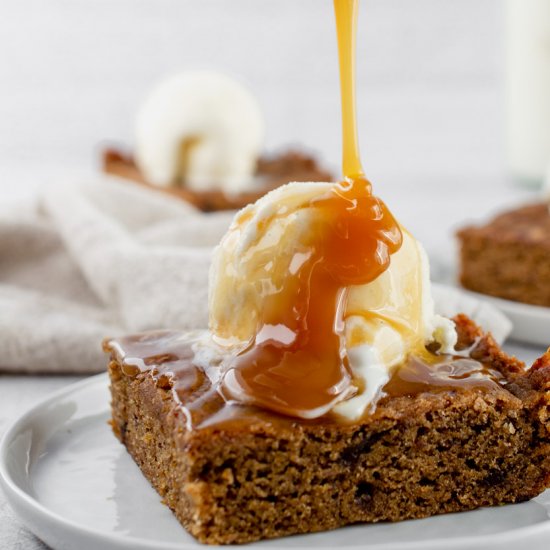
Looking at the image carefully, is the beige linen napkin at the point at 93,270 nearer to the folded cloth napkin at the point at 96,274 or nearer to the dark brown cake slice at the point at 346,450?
the folded cloth napkin at the point at 96,274

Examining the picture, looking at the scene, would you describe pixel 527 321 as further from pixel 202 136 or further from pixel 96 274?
pixel 202 136

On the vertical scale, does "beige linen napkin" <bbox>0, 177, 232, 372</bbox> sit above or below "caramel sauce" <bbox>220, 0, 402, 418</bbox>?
below

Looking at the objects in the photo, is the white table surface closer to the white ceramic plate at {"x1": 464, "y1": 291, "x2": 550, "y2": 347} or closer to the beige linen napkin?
the beige linen napkin

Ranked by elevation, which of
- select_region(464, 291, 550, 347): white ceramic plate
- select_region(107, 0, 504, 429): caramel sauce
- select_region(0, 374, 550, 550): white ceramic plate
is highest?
select_region(107, 0, 504, 429): caramel sauce

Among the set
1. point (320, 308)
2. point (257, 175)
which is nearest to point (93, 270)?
point (320, 308)

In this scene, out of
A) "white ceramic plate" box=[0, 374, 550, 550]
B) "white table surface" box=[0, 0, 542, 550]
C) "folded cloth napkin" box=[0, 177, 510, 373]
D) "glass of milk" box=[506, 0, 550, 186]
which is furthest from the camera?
"white table surface" box=[0, 0, 542, 550]

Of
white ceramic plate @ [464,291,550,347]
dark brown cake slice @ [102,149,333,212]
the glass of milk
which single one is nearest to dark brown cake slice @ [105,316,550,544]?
white ceramic plate @ [464,291,550,347]

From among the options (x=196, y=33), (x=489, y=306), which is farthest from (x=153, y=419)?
(x=196, y=33)
